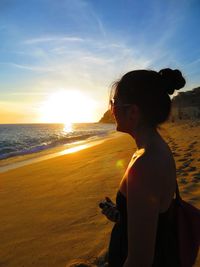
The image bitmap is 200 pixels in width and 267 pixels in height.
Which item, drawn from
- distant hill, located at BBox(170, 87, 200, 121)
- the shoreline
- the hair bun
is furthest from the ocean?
the hair bun

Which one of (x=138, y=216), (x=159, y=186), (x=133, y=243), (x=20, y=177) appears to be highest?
(x=159, y=186)

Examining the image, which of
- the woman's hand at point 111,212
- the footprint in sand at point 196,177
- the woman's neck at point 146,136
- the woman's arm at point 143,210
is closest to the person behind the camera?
the woman's arm at point 143,210

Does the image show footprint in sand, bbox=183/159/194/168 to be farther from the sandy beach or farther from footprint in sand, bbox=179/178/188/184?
footprint in sand, bbox=179/178/188/184

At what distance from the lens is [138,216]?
1.29 m

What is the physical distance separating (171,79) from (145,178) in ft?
2.28

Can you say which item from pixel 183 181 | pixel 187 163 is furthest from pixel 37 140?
pixel 183 181

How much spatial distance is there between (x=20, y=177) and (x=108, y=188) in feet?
14.1

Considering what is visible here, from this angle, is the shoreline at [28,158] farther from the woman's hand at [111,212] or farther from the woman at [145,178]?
the woman at [145,178]

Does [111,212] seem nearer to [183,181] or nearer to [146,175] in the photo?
[146,175]

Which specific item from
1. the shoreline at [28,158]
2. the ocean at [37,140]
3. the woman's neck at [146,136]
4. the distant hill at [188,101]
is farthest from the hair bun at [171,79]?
the distant hill at [188,101]

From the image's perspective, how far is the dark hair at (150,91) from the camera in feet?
5.07

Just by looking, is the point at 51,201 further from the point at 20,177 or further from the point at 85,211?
the point at 20,177

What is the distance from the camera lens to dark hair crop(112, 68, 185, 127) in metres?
1.54

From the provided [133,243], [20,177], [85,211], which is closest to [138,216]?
[133,243]
